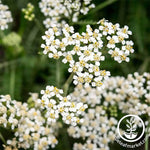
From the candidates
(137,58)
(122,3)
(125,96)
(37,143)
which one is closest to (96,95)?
(125,96)

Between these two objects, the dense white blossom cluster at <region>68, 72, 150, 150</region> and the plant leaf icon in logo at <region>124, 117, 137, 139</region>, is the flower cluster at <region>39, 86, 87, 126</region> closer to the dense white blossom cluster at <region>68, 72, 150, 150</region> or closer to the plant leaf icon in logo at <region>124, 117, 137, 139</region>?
the dense white blossom cluster at <region>68, 72, 150, 150</region>

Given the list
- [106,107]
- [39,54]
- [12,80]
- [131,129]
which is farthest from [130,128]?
[12,80]

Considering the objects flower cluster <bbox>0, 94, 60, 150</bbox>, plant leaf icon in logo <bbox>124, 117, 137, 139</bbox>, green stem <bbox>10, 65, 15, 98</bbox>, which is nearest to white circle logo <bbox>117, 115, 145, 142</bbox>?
plant leaf icon in logo <bbox>124, 117, 137, 139</bbox>

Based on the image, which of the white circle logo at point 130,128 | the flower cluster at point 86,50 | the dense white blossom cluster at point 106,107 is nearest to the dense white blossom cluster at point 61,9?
the flower cluster at point 86,50

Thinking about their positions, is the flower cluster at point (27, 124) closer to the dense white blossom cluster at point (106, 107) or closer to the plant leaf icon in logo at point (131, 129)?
the dense white blossom cluster at point (106, 107)

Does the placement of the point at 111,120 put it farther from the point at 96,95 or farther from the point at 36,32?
the point at 36,32
